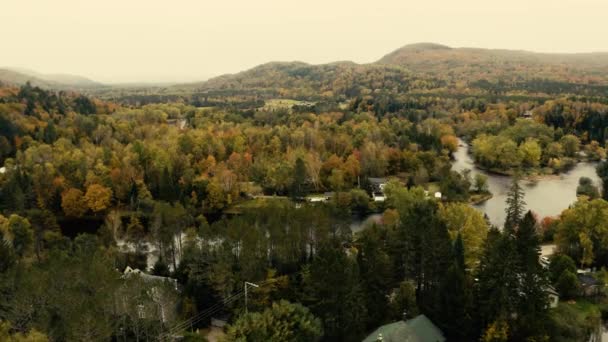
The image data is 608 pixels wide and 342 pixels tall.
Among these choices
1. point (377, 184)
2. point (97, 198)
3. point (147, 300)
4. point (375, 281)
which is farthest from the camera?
point (377, 184)

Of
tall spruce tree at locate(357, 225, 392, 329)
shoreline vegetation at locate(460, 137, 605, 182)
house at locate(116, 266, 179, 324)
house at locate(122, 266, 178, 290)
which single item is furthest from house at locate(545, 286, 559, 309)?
shoreline vegetation at locate(460, 137, 605, 182)

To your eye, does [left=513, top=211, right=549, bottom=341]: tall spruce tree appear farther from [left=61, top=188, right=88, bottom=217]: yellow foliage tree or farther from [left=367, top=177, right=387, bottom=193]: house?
Answer: [left=61, top=188, right=88, bottom=217]: yellow foliage tree

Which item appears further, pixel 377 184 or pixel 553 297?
pixel 377 184

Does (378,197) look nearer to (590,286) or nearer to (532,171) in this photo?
(590,286)

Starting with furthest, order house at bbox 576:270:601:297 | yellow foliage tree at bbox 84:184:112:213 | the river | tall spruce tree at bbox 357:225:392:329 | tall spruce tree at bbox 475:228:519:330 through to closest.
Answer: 1. yellow foliage tree at bbox 84:184:112:213
2. the river
3. house at bbox 576:270:601:297
4. tall spruce tree at bbox 357:225:392:329
5. tall spruce tree at bbox 475:228:519:330

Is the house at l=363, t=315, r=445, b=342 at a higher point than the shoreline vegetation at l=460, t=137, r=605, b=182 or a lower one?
higher

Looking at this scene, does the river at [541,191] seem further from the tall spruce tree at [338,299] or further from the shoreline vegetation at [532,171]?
the tall spruce tree at [338,299]

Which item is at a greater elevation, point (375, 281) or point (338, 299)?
point (338, 299)

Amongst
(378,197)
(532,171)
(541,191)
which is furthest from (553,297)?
(532,171)
